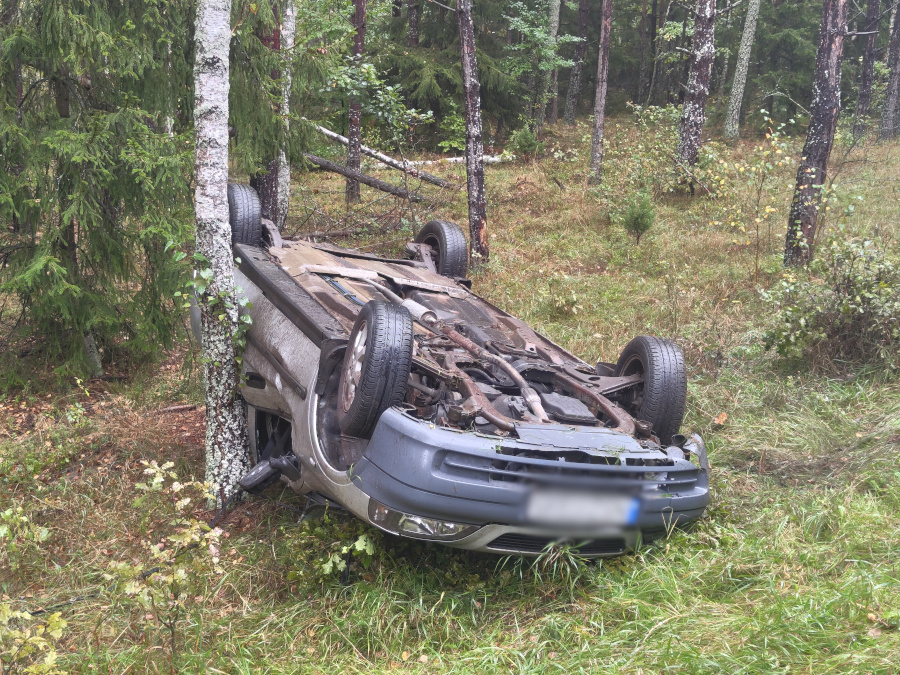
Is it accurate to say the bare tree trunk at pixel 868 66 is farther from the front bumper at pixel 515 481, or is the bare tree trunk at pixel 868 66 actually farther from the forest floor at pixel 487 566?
the front bumper at pixel 515 481

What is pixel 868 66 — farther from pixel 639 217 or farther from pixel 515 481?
pixel 515 481

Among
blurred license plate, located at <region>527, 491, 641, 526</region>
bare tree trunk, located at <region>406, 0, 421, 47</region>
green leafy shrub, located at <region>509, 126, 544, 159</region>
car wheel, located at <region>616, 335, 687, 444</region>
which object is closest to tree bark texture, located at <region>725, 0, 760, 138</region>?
green leafy shrub, located at <region>509, 126, 544, 159</region>

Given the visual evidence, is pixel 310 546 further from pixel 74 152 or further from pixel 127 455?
pixel 74 152

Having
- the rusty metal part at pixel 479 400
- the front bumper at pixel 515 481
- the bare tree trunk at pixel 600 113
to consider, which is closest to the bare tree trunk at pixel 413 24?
the bare tree trunk at pixel 600 113

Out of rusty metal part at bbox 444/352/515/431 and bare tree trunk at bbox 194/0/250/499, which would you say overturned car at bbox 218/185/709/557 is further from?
bare tree trunk at bbox 194/0/250/499

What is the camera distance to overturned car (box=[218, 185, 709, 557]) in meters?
3.00

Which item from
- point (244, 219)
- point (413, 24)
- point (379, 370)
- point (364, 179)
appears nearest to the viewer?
point (379, 370)

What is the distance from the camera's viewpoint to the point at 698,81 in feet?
36.6

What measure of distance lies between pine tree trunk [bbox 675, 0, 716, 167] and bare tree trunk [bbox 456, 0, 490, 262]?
354 centimetres

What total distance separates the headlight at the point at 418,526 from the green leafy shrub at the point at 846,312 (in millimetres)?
4068

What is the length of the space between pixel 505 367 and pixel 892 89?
1950 cm

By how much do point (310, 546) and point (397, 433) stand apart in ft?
3.64

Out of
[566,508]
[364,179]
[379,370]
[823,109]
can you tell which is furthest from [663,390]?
[364,179]

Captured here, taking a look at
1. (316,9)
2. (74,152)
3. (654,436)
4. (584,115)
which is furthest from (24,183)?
(584,115)
